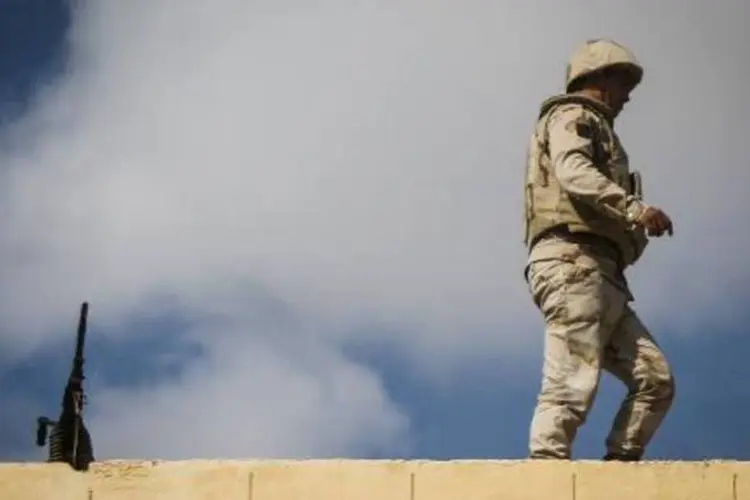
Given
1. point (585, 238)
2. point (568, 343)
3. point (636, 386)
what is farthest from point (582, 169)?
point (636, 386)

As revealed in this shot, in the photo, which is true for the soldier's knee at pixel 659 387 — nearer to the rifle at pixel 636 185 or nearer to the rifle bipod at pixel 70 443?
the rifle at pixel 636 185

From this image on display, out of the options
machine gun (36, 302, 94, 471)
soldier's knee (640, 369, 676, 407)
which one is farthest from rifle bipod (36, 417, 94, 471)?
soldier's knee (640, 369, 676, 407)

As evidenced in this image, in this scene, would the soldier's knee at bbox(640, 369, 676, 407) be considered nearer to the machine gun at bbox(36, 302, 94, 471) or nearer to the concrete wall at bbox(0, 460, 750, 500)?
the concrete wall at bbox(0, 460, 750, 500)

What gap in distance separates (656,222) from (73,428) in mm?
2970

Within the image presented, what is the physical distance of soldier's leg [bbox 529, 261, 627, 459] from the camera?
28.1ft

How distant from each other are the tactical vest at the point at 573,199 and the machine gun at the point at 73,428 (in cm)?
242

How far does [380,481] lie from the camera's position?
26.3 feet

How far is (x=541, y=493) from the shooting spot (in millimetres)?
7992

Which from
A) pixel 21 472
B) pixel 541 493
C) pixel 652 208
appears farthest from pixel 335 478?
pixel 652 208

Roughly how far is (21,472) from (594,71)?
3.57 m

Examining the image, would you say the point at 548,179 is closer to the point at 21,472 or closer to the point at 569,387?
the point at 569,387

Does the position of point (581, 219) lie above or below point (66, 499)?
above

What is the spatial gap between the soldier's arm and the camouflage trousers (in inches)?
12.5

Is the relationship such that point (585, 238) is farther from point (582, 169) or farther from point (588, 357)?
point (588, 357)
